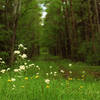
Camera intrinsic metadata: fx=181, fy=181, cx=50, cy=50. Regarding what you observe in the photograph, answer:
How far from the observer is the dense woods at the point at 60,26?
13520mm

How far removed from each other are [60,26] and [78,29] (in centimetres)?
311

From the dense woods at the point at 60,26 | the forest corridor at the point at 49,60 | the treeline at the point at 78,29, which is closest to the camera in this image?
the forest corridor at the point at 49,60

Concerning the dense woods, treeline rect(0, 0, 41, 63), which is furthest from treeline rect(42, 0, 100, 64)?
treeline rect(0, 0, 41, 63)

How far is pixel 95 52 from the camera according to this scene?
1880 cm

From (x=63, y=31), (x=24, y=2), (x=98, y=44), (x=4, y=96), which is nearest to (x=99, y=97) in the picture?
(x=4, y=96)

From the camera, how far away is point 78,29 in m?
30.7

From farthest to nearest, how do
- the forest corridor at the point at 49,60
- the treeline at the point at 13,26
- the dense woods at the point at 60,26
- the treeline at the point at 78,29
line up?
the treeline at the point at 78,29 < the dense woods at the point at 60,26 < the treeline at the point at 13,26 < the forest corridor at the point at 49,60

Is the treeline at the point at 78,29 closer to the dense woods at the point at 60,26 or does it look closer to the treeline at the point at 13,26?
the dense woods at the point at 60,26

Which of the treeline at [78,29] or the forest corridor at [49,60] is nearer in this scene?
the forest corridor at [49,60]

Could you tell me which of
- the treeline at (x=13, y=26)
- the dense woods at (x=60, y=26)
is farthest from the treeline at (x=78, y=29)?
the treeline at (x=13, y=26)

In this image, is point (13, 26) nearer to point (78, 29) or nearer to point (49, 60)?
point (49, 60)

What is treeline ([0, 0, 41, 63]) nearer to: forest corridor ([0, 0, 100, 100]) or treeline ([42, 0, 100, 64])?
forest corridor ([0, 0, 100, 100])

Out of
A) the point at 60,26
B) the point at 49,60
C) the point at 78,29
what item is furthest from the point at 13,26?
the point at 78,29

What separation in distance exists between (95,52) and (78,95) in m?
14.8
